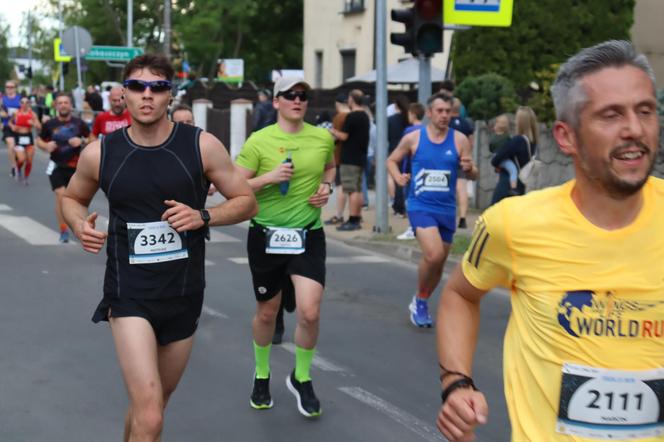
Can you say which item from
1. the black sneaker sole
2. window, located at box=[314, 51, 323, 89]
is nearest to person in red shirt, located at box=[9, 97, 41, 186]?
the black sneaker sole

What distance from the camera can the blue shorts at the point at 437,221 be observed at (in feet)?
30.5

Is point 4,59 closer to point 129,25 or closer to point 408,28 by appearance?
point 129,25

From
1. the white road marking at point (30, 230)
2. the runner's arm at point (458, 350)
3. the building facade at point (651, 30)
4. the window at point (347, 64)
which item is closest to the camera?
the runner's arm at point (458, 350)

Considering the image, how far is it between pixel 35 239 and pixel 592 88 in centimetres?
1219

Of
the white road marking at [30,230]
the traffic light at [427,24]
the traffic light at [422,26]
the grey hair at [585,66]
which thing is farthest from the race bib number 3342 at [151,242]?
the white road marking at [30,230]

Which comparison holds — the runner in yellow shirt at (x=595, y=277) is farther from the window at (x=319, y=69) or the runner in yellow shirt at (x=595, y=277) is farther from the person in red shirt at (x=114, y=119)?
the window at (x=319, y=69)

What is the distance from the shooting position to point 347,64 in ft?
130

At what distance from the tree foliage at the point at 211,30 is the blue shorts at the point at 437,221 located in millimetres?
40378

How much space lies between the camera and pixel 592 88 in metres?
2.86

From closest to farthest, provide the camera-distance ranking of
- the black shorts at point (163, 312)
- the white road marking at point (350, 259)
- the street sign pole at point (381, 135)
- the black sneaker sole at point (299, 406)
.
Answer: the black shorts at point (163, 312)
the black sneaker sole at point (299, 406)
the white road marking at point (350, 259)
the street sign pole at point (381, 135)

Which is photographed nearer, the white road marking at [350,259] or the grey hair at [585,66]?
the grey hair at [585,66]

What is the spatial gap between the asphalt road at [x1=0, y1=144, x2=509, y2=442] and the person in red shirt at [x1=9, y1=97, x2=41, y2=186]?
1066 centimetres

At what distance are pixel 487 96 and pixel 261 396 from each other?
1352 cm

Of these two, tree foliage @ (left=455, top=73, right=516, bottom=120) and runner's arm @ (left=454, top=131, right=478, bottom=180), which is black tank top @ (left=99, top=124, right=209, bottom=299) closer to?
runner's arm @ (left=454, top=131, right=478, bottom=180)
